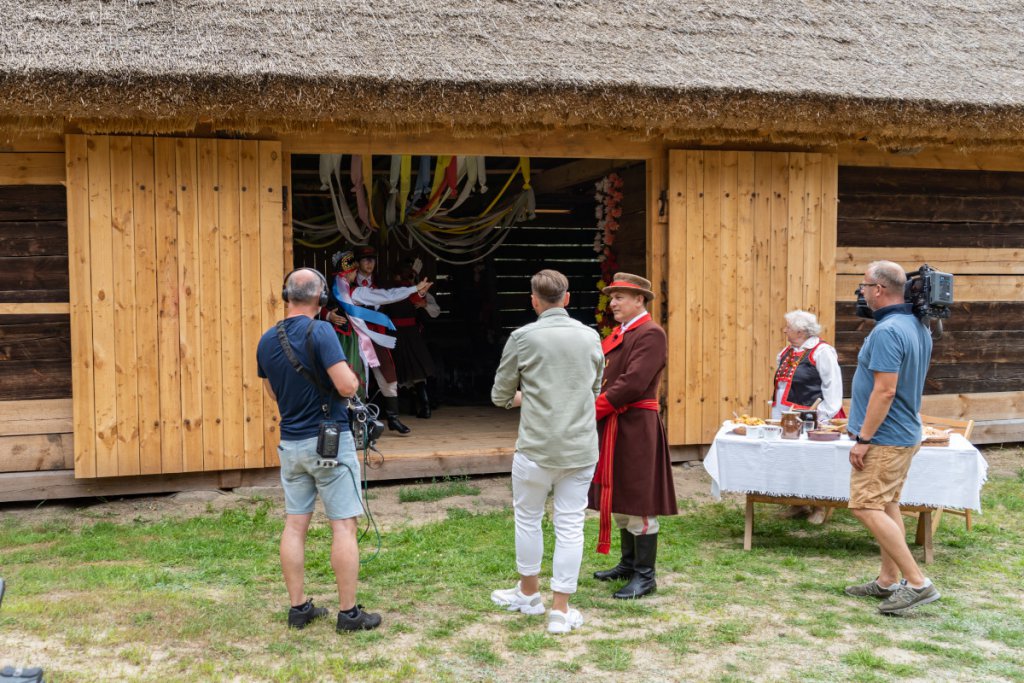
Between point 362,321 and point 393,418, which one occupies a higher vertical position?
point 362,321

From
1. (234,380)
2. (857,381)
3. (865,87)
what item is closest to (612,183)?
(865,87)

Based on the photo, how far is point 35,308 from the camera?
6289 millimetres

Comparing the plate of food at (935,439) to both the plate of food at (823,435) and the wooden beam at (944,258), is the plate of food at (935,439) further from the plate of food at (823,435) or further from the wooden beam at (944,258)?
the wooden beam at (944,258)

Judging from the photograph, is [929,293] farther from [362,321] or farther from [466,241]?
[466,241]

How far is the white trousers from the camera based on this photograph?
4.21 m

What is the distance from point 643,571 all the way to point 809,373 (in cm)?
184

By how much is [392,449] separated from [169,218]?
2283mm

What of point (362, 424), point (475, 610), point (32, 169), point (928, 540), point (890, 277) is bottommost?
point (475, 610)

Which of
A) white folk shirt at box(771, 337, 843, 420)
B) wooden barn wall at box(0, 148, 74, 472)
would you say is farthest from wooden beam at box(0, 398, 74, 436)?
white folk shirt at box(771, 337, 843, 420)

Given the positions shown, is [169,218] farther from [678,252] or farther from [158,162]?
[678,252]

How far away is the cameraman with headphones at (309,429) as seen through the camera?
404 centimetres

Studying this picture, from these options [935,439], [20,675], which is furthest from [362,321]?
[20,675]

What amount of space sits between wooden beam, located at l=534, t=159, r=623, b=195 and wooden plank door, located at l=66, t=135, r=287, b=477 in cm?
352

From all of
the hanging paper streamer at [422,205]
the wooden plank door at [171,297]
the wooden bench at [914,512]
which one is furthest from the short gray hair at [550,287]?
the hanging paper streamer at [422,205]
